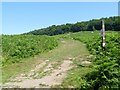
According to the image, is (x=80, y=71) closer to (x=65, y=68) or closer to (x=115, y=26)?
(x=65, y=68)

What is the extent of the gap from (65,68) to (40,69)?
101 cm

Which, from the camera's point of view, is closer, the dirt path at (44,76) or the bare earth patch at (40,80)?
the bare earth patch at (40,80)

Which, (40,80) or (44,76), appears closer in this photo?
(40,80)

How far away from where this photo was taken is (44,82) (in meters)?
10.7

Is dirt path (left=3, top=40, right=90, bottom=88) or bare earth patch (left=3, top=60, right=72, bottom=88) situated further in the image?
dirt path (left=3, top=40, right=90, bottom=88)

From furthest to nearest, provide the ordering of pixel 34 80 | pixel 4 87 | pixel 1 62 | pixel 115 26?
1. pixel 115 26
2. pixel 1 62
3. pixel 34 80
4. pixel 4 87

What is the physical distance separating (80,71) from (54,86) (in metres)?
2.00

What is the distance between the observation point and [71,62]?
47.0 feet

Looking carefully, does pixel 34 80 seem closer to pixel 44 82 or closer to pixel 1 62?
pixel 44 82

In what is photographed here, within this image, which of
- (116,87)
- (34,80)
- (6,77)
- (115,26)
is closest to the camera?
(116,87)

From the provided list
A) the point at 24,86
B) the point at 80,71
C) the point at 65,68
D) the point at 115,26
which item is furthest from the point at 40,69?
the point at 115,26

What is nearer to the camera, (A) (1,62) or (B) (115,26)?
(A) (1,62)

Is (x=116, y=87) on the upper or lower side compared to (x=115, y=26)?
upper

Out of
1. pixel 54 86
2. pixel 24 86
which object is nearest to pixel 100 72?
pixel 54 86
